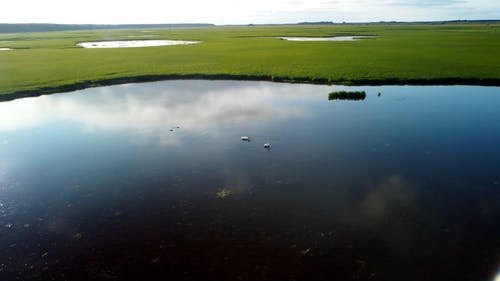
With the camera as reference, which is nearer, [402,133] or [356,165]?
[356,165]

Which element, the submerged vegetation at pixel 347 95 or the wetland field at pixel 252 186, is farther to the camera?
the submerged vegetation at pixel 347 95

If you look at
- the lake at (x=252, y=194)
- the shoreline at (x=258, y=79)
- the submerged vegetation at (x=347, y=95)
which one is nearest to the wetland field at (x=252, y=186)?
the lake at (x=252, y=194)

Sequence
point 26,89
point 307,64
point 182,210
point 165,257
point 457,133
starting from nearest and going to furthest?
point 165,257 < point 182,210 < point 457,133 < point 26,89 < point 307,64

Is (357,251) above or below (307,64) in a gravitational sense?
below

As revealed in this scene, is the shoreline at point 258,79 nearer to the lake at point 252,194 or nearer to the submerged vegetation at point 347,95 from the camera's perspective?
the submerged vegetation at point 347,95

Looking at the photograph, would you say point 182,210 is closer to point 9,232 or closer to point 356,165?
point 9,232

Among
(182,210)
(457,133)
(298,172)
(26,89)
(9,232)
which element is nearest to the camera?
(9,232)

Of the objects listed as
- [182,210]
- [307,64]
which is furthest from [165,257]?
[307,64]
